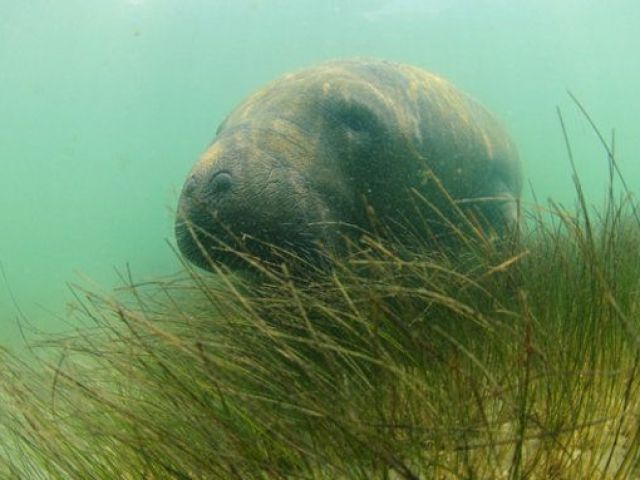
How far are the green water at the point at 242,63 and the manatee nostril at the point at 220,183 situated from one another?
53.5ft

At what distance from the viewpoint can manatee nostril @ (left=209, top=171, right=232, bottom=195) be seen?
335 cm

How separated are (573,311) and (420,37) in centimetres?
4668

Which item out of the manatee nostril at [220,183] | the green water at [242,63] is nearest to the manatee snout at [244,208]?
the manatee nostril at [220,183]

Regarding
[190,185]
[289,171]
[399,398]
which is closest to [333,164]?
[289,171]

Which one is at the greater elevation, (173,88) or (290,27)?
(290,27)

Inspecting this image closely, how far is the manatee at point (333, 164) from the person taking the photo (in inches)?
132

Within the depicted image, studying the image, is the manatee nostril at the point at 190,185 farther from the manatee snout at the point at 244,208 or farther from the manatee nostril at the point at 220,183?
the manatee nostril at the point at 220,183

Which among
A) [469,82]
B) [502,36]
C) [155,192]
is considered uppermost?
[502,36]

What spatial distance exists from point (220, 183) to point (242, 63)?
64.3 meters

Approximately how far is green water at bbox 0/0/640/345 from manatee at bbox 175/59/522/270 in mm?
15102

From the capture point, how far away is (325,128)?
4145mm

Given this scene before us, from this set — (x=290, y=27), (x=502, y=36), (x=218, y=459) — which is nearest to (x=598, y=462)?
(x=218, y=459)

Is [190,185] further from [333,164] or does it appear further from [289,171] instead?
[333,164]

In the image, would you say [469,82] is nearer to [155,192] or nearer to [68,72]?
[68,72]
